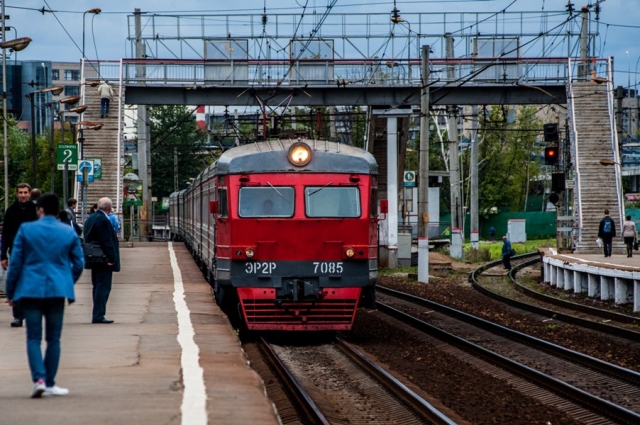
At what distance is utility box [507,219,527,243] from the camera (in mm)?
63000

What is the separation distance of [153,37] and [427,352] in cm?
2756

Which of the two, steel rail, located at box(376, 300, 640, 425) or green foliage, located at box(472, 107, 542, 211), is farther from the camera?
green foliage, located at box(472, 107, 542, 211)

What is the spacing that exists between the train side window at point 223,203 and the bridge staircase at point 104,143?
23.2 m

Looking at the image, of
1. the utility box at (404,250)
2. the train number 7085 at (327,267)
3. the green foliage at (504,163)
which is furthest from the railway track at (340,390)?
the green foliage at (504,163)

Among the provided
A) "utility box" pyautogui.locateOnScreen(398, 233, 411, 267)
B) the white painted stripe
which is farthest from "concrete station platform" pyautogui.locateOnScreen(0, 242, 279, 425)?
"utility box" pyautogui.locateOnScreen(398, 233, 411, 267)

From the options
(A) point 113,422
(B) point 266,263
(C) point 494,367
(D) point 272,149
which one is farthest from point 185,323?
(A) point 113,422

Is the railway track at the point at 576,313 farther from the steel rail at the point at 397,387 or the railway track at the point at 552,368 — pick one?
the steel rail at the point at 397,387

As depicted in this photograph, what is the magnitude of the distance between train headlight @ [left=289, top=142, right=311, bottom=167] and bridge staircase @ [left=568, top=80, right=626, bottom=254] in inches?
912

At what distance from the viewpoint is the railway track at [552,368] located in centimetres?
1083

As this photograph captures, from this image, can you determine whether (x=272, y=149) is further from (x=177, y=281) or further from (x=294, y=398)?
(x=177, y=281)

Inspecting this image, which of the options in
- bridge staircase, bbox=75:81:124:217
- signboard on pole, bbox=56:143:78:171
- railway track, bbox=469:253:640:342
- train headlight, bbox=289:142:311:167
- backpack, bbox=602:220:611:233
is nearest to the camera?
train headlight, bbox=289:142:311:167

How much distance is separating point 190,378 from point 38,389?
1550 millimetres

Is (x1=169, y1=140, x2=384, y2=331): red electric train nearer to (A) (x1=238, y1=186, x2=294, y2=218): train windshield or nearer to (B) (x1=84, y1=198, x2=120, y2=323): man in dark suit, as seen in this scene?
(A) (x1=238, y1=186, x2=294, y2=218): train windshield

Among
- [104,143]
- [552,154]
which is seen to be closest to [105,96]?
[104,143]
